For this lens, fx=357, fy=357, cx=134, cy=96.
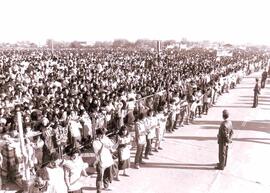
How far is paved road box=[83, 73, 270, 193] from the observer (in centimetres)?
856

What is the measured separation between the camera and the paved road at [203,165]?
8.55 metres

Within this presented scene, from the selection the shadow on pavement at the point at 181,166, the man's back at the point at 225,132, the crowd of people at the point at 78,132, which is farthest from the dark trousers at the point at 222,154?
the crowd of people at the point at 78,132

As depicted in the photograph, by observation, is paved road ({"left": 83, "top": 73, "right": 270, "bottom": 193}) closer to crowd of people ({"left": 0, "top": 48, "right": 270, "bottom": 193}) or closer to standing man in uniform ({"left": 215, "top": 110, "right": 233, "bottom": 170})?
standing man in uniform ({"left": 215, "top": 110, "right": 233, "bottom": 170})

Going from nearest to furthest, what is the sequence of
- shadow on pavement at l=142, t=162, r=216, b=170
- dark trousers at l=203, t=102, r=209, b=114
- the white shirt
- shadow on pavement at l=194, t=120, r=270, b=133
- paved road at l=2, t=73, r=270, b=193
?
the white shirt → paved road at l=2, t=73, r=270, b=193 → shadow on pavement at l=142, t=162, r=216, b=170 → shadow on pavement at l=194, t=120, r=270, b=133 → dark trousers at l=203, t=102, r=209, b=114

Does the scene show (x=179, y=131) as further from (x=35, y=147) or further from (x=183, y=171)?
(x=35, y=147)

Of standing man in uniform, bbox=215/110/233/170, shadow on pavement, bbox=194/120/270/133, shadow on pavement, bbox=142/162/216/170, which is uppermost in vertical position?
standing man in uniform, bbox=215/110/233/170

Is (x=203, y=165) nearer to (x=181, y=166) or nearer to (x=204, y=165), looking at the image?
(x=204, y=165)

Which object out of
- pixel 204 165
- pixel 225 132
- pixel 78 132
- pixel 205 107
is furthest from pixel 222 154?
pixel 205 107

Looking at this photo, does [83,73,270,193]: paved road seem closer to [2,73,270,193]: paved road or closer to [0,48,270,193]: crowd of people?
[2,73,270,193]: paved road

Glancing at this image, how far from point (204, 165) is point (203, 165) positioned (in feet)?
0.10

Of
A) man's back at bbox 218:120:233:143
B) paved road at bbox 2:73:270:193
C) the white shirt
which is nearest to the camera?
the white shirt

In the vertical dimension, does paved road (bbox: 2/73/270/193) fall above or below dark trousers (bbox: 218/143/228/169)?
below

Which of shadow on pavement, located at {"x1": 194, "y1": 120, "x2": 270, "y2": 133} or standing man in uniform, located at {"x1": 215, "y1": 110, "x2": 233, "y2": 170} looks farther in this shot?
shadow on pavement, located at {"x1": 194, "y1": 120, "x2": 270, "y2": 133}

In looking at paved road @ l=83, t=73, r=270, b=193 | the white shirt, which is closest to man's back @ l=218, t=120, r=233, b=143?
paved road @ l=83, t=73, r=270, b=193
